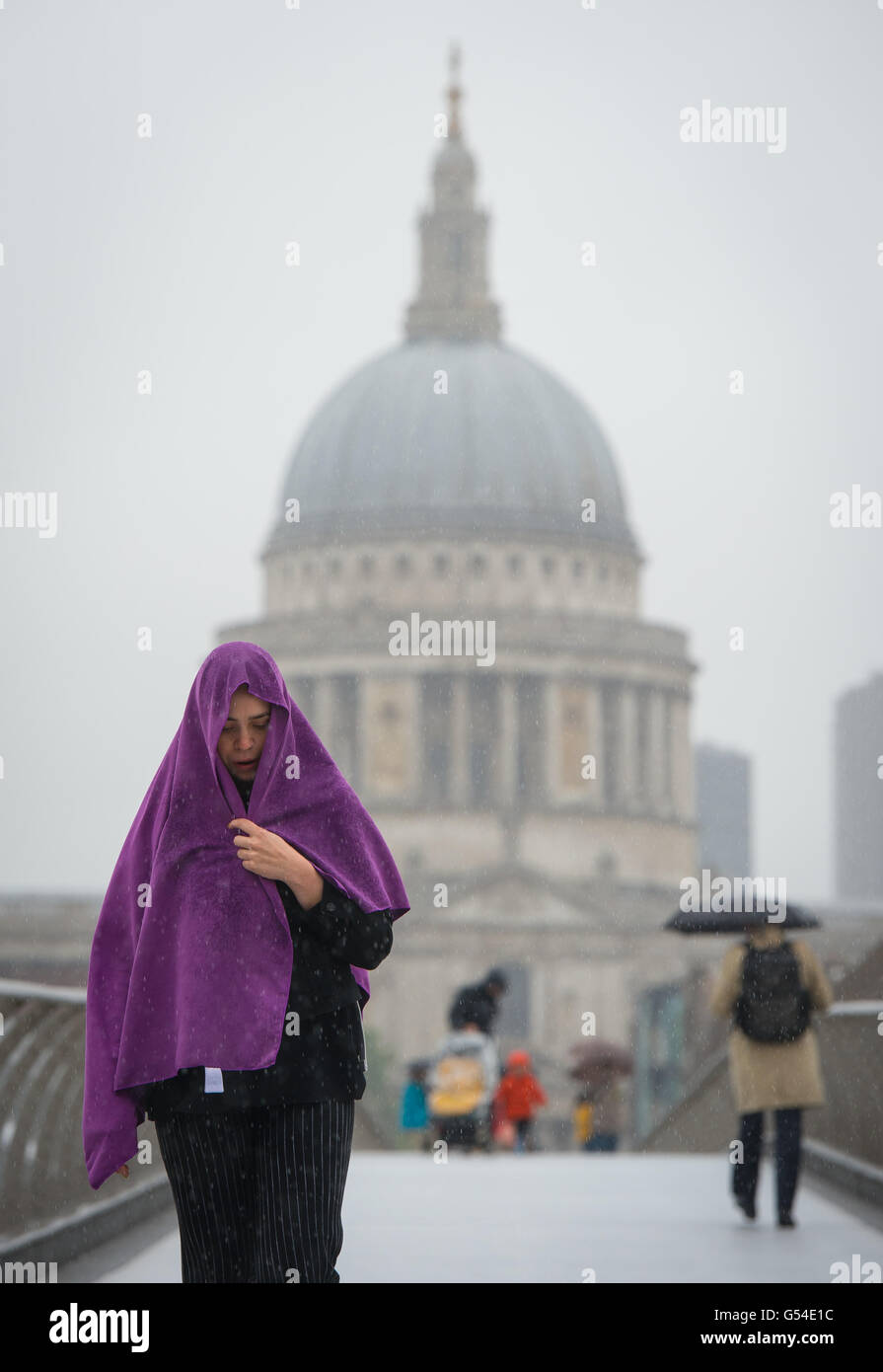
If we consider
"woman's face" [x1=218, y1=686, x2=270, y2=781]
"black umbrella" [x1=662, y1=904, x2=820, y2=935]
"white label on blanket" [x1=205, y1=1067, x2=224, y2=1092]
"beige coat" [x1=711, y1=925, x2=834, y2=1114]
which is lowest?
"white label on blanket" [x1=205, y1=1067, x2=224, y2=1092]

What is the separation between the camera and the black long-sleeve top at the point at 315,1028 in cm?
530

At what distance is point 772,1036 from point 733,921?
233 cm

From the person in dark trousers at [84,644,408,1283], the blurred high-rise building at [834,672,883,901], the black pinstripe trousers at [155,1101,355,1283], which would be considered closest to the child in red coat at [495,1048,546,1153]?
the person in dark trousers at [84,644,408,1283]

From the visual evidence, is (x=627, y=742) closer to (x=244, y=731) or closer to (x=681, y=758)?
(x=681, y=758)

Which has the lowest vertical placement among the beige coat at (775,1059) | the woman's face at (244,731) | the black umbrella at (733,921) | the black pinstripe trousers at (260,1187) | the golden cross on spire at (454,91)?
the black pinstripe trousers at (260,1187)

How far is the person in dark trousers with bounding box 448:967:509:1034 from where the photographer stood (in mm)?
19812

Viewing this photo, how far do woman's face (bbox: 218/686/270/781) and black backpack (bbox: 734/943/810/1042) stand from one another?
6262 mm

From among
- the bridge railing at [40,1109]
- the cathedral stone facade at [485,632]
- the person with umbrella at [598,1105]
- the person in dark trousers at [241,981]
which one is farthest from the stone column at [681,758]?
the person in dark trousers at [241,981]

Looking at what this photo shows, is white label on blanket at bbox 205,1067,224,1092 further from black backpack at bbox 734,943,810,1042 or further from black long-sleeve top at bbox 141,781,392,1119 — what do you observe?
black backpack at bbox 734,943,810,1042

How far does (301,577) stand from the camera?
96.4 m

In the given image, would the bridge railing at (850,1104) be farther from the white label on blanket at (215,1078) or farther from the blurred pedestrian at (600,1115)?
the blurred pedestrian at (600,1115)

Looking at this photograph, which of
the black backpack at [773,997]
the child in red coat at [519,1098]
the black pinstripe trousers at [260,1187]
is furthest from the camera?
the child in red coat at [519,1098]

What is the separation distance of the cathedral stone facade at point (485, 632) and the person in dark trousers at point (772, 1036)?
6848cm

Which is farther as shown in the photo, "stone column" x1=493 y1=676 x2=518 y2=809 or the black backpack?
"stone column" x1=493 y1=676 x2=518 y2=809
